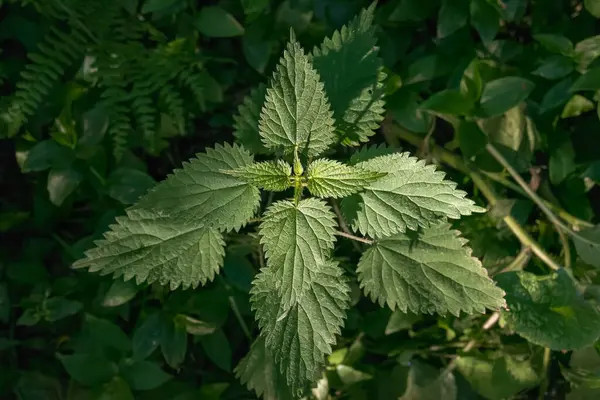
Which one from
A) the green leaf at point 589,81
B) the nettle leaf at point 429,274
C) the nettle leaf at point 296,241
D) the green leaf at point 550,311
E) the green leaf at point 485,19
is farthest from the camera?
the green leaf at point 485,19

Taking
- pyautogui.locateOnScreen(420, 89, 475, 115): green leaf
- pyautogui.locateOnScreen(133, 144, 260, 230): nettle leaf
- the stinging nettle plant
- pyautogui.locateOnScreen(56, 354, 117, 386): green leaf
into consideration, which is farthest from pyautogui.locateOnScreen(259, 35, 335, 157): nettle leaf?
pyautogui.locateOnScreen(56, 354, 117, 386): green leaf

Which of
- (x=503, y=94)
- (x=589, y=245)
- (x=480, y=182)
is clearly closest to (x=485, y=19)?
(x=503, y=94)

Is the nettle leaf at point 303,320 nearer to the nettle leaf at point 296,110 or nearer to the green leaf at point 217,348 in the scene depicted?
the nettle leaf at point 296,110

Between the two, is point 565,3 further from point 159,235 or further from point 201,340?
point 201,340

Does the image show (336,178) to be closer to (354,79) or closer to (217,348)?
(354,79)

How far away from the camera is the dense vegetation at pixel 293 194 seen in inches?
54.1

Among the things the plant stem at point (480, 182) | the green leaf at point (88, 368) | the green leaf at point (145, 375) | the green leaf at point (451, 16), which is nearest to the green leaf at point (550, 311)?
the plant stem at point (480, 182)

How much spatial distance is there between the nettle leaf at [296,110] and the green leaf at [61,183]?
77 centimetres

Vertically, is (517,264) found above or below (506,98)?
below

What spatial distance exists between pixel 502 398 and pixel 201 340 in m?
0.87

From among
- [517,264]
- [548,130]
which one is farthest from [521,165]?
[517,264]

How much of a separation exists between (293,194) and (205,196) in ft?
1.43

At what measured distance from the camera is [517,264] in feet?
5.37

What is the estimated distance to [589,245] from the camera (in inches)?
62.6
